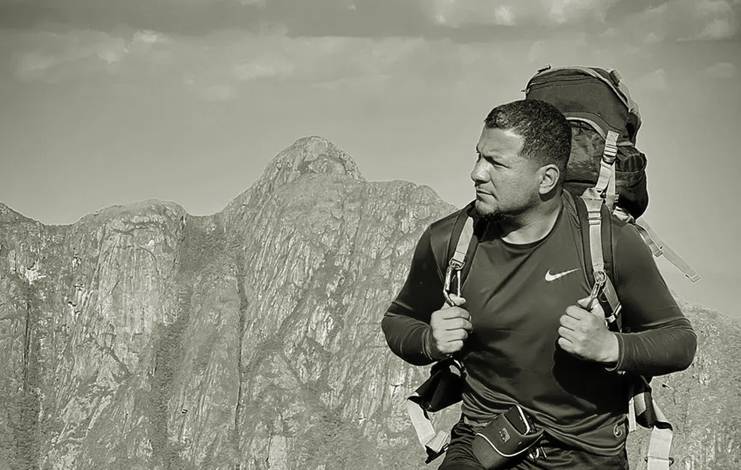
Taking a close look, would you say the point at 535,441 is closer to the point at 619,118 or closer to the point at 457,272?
the point at 457,272

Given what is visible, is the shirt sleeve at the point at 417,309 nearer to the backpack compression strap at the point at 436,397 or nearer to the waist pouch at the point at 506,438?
the backpack compression strap at the point at 436,397

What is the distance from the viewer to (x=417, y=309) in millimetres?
6418

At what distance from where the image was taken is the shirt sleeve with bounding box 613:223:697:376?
5.46m

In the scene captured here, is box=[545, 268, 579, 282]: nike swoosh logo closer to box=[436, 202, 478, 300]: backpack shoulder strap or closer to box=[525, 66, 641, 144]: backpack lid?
box=[436, 202, 478, 300]: backpack shoulder strap

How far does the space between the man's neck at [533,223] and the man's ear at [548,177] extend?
11 cm

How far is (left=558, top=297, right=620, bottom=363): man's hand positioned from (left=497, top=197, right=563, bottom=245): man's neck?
0.66 metres

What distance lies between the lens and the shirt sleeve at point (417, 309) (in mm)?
6004

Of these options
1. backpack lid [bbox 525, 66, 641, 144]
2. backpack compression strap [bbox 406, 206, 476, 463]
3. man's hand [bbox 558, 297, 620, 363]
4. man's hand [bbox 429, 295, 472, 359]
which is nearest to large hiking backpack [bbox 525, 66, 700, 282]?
backpack lid [bbox 525, 66, 641, 144]

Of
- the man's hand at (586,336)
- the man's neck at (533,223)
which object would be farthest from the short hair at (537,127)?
the man's hand at (586,336)

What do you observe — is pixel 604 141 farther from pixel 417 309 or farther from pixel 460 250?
pixel 417 309

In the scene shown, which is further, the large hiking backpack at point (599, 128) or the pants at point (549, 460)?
the large hiking backpack at point (599, 128)

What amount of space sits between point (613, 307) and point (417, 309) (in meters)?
1.44

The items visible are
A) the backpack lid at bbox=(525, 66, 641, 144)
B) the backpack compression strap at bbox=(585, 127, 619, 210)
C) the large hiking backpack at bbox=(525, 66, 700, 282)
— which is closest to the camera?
the backpack compression strap at bbox=(585, 127, 619, 210)

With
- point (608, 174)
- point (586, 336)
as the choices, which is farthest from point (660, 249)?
point (586, 336)
